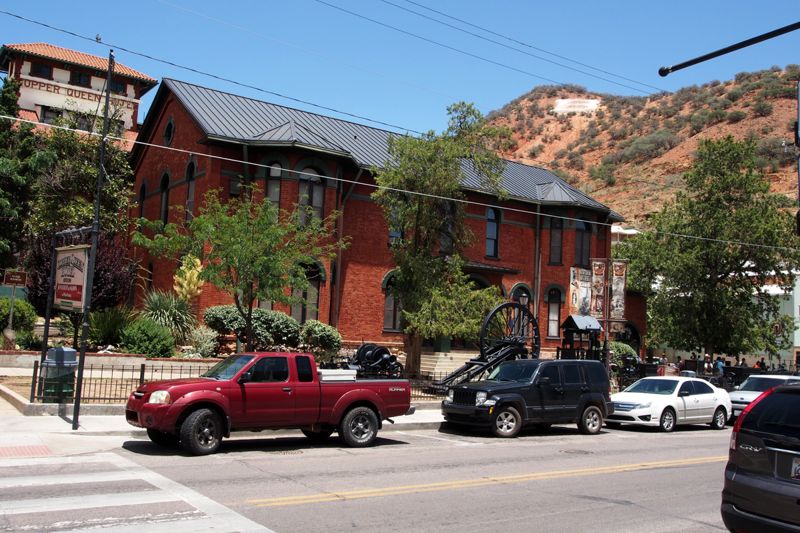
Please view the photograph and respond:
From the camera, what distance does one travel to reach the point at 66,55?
66.1 metres

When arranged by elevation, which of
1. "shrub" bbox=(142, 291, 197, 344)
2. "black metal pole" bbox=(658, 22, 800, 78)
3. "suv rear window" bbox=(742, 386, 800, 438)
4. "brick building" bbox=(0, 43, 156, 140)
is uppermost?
"brick building" bbox=(0, 43, 156, 140)

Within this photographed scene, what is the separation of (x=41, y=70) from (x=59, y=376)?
5836 centimetres

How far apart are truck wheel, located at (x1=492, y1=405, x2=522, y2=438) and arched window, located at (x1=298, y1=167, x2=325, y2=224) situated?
1443 centimetres

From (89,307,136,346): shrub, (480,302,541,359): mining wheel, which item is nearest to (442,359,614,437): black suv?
(480,302,541,359): mining wheel

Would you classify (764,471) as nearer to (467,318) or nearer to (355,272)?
(467,318)

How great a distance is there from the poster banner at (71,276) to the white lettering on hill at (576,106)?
12042cm

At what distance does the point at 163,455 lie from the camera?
39.3 feet

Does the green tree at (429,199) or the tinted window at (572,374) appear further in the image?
the green tree at (429,199)

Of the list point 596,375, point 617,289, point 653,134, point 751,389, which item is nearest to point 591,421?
point 596,375

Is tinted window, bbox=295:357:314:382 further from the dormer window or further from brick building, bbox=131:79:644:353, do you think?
the dormer window

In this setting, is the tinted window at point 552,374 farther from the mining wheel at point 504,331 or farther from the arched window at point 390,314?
the arched window at point 390,314

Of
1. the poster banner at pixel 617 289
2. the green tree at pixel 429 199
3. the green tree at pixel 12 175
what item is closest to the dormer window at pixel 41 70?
the green tree at pixel 12 175

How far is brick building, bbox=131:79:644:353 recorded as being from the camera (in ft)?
94.3

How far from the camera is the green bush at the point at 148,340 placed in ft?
77.5
